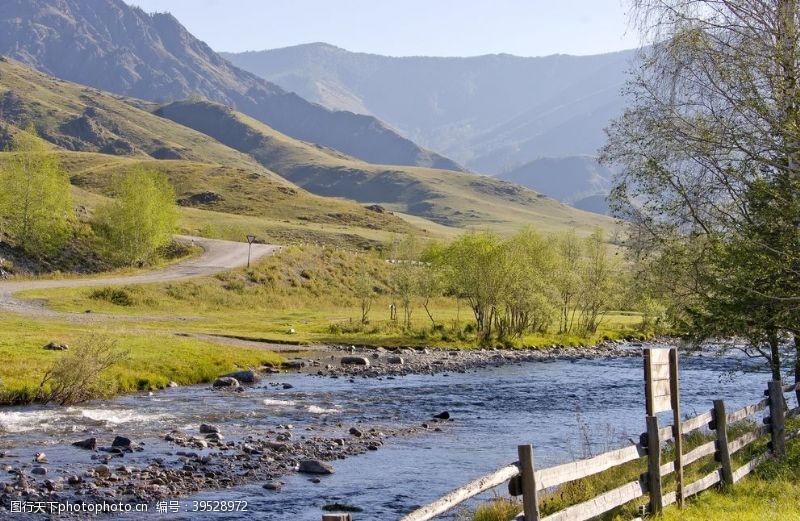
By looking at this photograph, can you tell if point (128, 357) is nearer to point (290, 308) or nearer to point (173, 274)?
point (173, 274)

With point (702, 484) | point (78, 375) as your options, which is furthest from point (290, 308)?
point (702, 484)

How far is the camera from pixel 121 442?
992 inches

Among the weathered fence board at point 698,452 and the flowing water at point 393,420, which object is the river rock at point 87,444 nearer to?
the flowing water at point 393,420

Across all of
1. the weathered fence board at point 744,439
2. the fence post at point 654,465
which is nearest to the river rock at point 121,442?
the fence post at point 654,465

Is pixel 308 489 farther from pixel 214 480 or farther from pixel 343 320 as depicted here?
pixel 343 320

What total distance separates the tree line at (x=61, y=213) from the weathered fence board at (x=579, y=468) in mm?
80187

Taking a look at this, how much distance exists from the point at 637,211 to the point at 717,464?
26.7 ft

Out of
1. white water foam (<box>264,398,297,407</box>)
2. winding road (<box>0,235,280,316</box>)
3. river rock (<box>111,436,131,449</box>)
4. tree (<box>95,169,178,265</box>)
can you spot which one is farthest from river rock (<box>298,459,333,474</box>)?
tree (<box>95,169,178,265</box>)

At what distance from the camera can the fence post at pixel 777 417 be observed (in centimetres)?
1923

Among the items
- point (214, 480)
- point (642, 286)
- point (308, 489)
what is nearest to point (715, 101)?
point (642, 286)

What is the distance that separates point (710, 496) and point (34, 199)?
3292 inches

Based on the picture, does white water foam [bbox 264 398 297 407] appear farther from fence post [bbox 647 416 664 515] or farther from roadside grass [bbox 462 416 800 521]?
fence post [bbox 647 416 664 515]

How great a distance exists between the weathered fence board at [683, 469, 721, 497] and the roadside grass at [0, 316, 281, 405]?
86.2 feet

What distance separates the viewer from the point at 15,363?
34719 millimetres
